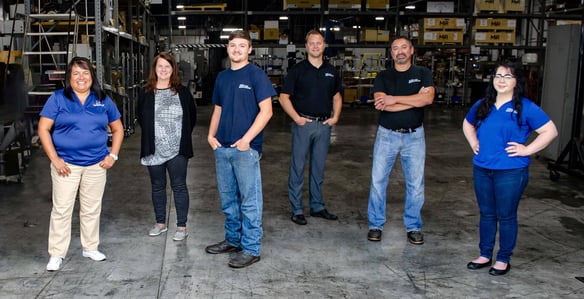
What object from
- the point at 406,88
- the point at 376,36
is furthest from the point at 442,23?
the point at 406,88

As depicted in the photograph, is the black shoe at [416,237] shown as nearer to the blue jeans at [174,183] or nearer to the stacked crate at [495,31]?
the blue jeans at [174,183]

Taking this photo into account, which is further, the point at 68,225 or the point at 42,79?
the point at 42,79

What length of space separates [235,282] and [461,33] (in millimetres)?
17302

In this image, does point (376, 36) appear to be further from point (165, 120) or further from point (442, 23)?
point (165, 120)

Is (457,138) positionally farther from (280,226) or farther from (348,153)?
(280,226)

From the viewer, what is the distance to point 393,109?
475 centimetres

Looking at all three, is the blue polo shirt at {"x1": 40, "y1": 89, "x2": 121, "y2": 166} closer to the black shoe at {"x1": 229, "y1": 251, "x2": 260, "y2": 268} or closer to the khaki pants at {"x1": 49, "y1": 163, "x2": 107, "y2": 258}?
the khaki pants at {"x1": 49, "y1": 163, "x2": 107, "y2": 258}

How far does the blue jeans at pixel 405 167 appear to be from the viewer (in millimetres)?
4797

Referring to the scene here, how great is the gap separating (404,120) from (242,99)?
4.84 ft

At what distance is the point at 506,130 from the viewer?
3.92 meters

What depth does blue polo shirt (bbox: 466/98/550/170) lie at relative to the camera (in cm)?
388

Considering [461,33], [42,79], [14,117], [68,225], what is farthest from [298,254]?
[461,33]

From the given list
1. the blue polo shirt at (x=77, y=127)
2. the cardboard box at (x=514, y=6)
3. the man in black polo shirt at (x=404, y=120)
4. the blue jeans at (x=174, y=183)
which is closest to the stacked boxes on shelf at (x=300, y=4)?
the cardboard box at (x=514, y=6)

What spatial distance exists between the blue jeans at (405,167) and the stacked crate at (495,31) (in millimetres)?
15753
